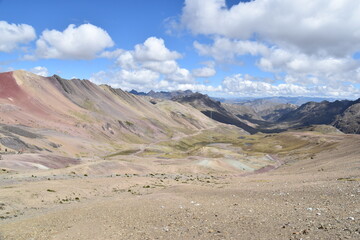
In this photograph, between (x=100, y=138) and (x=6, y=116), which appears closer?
(x=6, y=116)

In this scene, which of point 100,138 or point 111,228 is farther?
point 100,138

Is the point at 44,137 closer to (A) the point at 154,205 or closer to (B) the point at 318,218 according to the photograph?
(A) the point at 154,205

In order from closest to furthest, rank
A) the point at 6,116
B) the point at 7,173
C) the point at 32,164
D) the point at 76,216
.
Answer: the point at 76,216
the point at 7,173
the point at 32,164
the point at 6,116

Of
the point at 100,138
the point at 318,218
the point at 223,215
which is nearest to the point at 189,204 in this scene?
the point at 223,215

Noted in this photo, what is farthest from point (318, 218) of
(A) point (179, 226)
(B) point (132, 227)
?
(B) point (132, 227)

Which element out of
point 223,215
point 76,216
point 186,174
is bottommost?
point 186,174

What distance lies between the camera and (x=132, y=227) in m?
23.8

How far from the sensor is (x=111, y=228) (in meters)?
24.0

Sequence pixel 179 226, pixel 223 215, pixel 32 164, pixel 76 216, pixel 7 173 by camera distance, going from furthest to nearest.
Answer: pixel 32 164, pixel 7 173, pixel 76 216, pixel 223 215, pixel 179 226

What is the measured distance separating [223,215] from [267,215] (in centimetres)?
359

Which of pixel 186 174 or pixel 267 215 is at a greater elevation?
pixel 267 215

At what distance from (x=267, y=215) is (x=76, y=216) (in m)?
18.3

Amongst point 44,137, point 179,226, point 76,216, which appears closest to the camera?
point 179,226

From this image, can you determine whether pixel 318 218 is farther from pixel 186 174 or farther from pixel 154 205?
pixel 186 174
